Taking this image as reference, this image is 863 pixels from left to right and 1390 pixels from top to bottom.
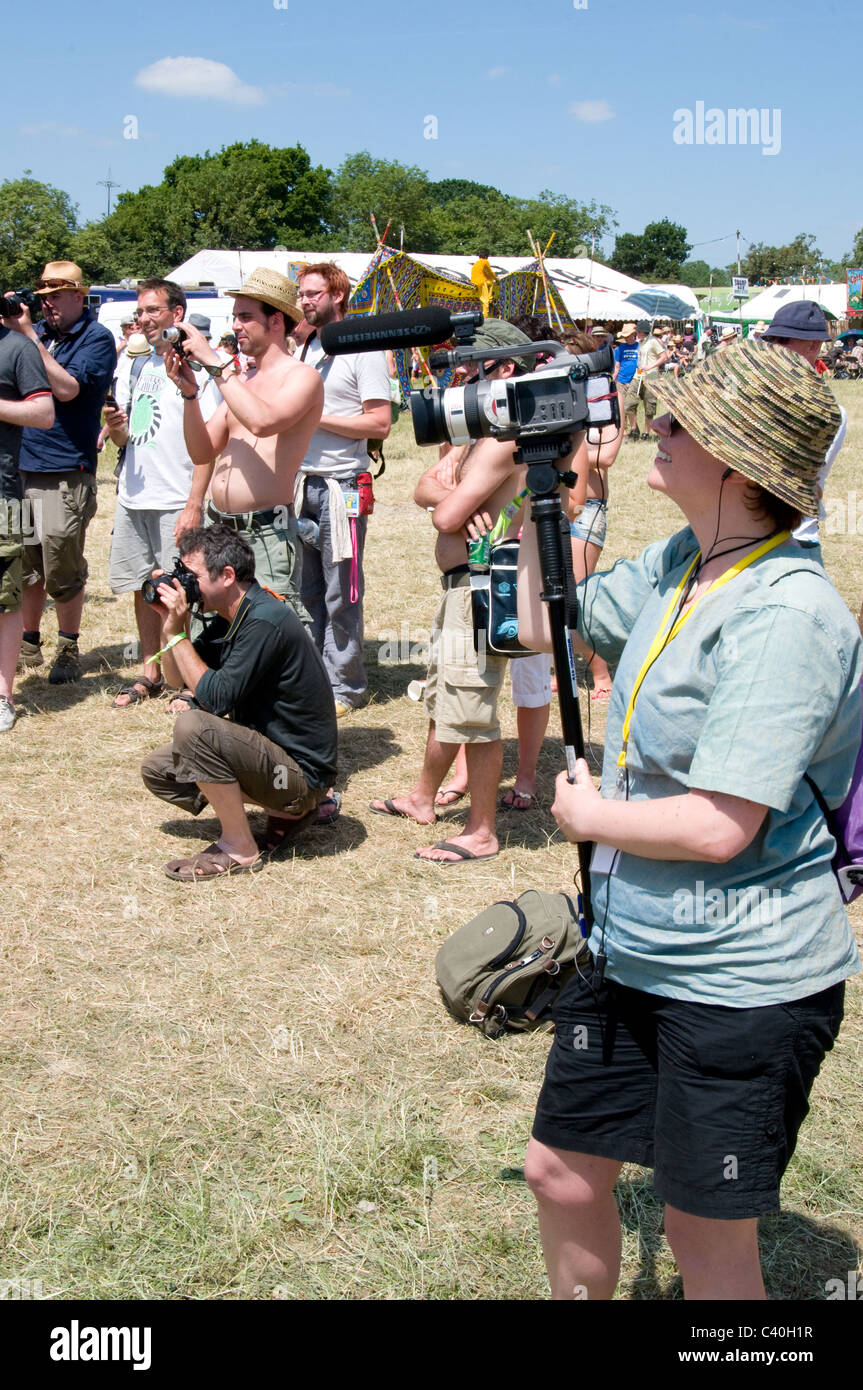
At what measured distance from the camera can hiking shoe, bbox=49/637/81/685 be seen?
6.56 meters

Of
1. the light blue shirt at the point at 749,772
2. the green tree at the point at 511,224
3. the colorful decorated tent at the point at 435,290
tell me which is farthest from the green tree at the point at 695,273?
the light blue shirt at the point at 749,772

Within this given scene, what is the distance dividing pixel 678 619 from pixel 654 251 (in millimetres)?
124800

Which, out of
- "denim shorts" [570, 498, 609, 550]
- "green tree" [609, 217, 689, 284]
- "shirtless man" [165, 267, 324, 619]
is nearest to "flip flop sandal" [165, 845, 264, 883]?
"shirtless man" [165, 267, 324, 619]

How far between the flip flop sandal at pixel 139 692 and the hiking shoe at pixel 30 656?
676 mm

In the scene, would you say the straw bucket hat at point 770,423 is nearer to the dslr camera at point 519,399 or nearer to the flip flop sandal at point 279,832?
the dslr camera at point 519,399

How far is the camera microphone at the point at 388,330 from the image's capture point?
1.77 metres

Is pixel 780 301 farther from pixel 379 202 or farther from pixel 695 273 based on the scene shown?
pixel 695 273

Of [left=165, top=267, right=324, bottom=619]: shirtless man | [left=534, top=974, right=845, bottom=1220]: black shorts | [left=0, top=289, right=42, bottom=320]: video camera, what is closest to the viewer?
[left=534, top=974, right=845, bottom=1220]: black shorts

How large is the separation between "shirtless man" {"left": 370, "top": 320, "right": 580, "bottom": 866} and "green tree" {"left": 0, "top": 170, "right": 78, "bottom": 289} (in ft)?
130

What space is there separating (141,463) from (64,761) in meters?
1.76

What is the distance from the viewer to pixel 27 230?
40406mm

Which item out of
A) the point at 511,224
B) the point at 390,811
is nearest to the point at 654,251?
the point at 511,224

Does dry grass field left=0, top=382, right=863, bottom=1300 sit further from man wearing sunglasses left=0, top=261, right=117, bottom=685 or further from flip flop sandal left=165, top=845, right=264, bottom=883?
man wearing sunglasses left=0, top=261, right=117, bottom=685

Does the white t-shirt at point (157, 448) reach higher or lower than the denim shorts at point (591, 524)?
higher
